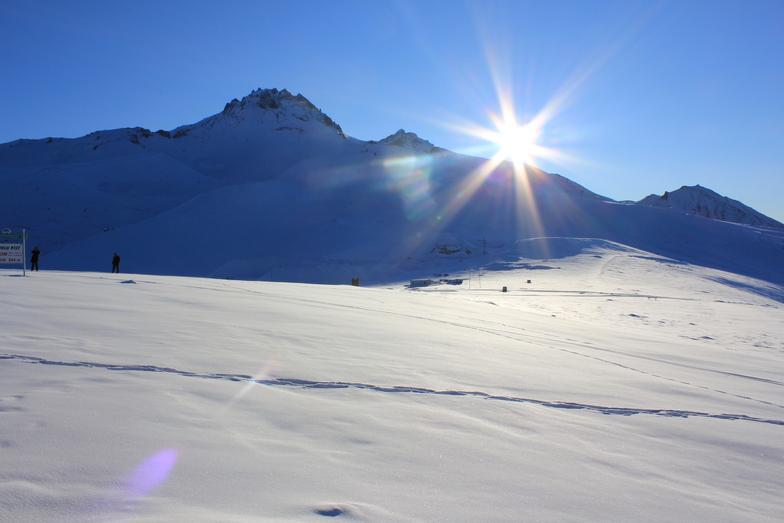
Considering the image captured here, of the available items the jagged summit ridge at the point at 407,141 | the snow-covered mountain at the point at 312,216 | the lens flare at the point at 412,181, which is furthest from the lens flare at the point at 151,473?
the jagged summit ridge at the point at 407,141

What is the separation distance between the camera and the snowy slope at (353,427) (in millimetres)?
1789

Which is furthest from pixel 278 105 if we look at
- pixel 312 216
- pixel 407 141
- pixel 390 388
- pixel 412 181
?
pixel 390 388

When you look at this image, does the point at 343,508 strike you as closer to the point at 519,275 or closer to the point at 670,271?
the point at 519,275

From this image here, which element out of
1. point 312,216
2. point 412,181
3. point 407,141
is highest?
point 407,141

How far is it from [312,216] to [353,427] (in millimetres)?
53934

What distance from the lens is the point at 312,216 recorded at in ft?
181

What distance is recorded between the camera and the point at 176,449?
206 cm

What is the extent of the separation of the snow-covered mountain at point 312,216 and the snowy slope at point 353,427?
97.7 ft

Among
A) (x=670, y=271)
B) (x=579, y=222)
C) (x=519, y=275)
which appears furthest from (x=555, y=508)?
(x=579, y=222)

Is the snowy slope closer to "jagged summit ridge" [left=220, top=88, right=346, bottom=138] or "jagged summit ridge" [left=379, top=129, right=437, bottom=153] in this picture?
"jagged summit ridge" [left=220, top=88, right=346, bottom=138]

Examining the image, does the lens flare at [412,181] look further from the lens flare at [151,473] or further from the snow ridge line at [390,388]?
the lens flare at [151,473]

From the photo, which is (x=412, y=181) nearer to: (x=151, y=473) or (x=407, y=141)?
(x=151, y=473)

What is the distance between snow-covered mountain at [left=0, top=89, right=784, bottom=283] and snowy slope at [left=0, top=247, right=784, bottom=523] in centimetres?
2979

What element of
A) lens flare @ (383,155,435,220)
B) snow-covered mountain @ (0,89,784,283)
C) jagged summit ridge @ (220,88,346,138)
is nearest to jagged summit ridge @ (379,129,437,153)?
jagged summit ridge @ (220,88,346,138)
